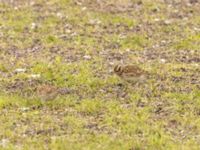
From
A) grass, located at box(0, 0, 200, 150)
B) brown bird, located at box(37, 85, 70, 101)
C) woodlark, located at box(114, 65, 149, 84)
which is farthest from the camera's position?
woodlark, located at box(114, 65, 149, 84)

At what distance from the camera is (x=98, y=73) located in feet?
40.3

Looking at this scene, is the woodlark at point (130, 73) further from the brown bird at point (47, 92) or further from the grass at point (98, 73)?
the brown bird at point (47, 92)

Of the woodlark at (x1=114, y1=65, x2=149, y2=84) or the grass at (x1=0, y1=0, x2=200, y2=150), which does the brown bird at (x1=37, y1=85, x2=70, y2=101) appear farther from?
the woodlark at (x1=114, y1=65, x2=149, y2=84)

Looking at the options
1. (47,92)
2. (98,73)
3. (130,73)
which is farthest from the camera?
(98,73)

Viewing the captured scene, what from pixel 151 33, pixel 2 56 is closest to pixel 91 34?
pixel 151 33

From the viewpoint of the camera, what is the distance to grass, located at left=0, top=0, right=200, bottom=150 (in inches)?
380

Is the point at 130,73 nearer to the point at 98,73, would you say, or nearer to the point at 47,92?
the point at 98,73

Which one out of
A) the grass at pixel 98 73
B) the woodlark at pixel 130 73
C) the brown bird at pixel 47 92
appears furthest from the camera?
the woodlark at pixel 130 73

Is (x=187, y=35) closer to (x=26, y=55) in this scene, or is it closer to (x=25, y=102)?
(x=26, y=55)

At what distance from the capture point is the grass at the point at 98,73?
9656mm

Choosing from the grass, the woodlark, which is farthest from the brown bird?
the woodlark

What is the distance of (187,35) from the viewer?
14.8 meters

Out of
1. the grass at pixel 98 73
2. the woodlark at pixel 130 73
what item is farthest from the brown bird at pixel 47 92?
the woodlark at pixel 130 73

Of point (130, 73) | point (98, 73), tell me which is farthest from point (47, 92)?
point (98, 73)
